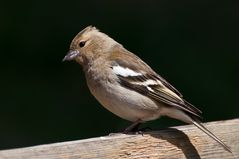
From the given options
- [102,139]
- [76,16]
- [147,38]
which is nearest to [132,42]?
[147,38]

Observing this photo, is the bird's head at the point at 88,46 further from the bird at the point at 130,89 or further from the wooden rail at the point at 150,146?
the wooden rail at the point at 150,146

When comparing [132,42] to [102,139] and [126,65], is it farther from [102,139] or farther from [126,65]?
[102,139]

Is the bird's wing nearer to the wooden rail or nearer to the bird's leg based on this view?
the bird's leg

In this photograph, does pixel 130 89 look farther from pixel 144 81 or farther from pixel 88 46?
pixel 88 46

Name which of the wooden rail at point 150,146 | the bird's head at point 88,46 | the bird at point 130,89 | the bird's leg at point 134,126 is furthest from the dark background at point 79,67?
the wooden rail at point 150,146

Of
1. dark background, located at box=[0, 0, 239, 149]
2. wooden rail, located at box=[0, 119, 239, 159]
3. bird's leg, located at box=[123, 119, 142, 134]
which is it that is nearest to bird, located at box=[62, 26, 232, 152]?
bird's leg, located at box=[123, 119, 142, 134]

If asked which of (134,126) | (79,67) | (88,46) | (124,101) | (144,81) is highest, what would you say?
(88,46)

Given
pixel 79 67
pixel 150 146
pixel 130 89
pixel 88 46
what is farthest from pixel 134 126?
pixel 79 67
